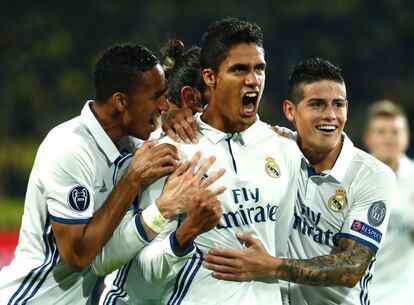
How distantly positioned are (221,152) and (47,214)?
2.63ft

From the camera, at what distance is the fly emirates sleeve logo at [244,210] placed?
3.53m

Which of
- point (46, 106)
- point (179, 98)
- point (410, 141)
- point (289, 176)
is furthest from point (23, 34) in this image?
point (289, 176)

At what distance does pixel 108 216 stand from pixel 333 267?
3.29 ft

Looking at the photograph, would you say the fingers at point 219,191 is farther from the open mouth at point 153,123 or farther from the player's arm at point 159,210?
the open mouth at point 153,123

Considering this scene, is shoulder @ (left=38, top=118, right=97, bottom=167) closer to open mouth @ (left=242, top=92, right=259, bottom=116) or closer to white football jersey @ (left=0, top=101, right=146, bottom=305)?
white football jersey @ (left=0, top=101, right=146, bottom=305)

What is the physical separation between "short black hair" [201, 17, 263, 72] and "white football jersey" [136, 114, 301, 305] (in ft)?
0.93

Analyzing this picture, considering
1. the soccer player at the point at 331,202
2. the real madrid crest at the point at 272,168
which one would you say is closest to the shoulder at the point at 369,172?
the soccer player at the point at 331,202


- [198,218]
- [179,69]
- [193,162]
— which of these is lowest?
[198,218]

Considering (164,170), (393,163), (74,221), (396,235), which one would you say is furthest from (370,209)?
(393,163)

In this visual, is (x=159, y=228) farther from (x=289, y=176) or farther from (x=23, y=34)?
(x=23, y=34)

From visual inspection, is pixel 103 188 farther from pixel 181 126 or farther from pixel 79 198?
pixel 181 126

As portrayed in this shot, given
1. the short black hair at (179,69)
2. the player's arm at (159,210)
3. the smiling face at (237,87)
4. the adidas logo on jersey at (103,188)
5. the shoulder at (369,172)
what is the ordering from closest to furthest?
the player's arm at (159,210), the smiling face at (237,87), the adidas logo on jersey at (103,188), the shoulder at (369,172), the short black hair at (179,69)

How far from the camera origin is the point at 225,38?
11.9 ft

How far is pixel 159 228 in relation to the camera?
353 cm
